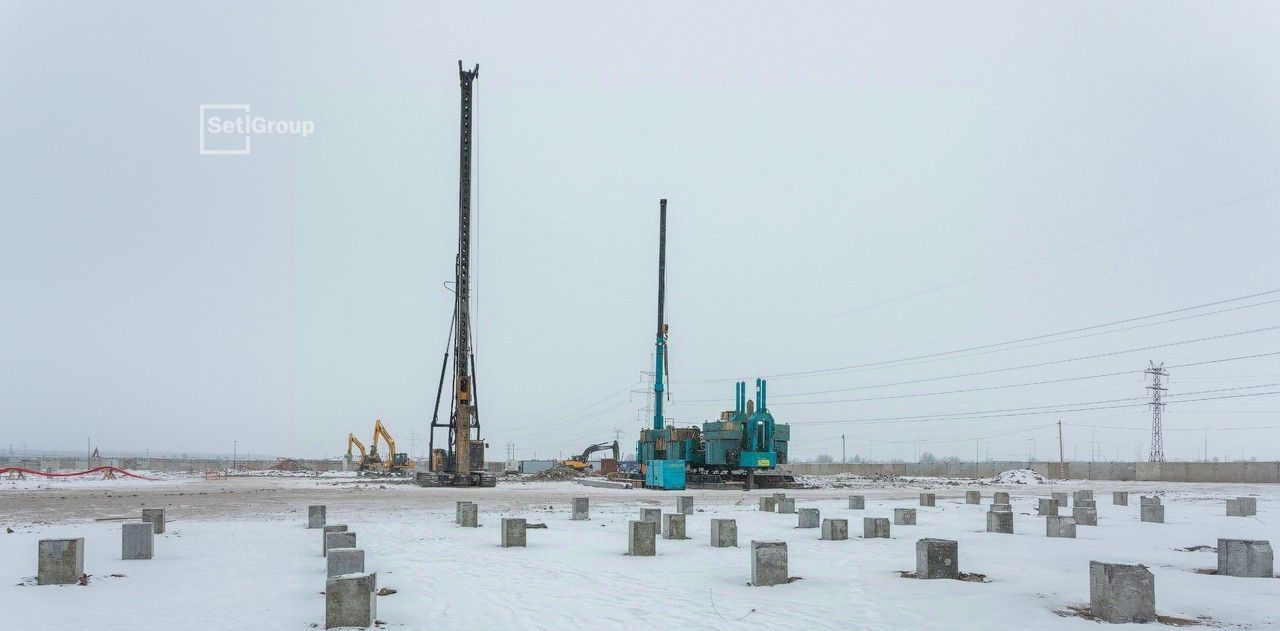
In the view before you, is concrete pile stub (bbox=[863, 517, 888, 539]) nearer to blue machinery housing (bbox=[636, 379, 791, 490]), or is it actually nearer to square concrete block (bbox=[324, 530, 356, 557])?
square concrete block (bbox=[324, 530, 356, 557])

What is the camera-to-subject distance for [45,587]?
11.8 metres

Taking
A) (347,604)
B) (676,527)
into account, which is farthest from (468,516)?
(347,604)

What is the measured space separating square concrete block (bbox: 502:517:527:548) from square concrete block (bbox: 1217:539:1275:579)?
11.1 m

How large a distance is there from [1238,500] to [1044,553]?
47.6ft

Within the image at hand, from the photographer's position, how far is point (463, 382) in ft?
154

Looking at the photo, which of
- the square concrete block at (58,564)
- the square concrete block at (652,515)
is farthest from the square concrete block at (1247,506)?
the square concrete block at (58,564)

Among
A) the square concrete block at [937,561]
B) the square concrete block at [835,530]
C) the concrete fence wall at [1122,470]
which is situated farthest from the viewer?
the concrete fence wall at [1122,470]

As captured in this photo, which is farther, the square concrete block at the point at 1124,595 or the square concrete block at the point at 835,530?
the square concrete block at the point at 835,530

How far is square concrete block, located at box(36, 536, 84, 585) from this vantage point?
39.3 ft

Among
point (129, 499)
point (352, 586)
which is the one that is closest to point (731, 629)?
point (352, 586)

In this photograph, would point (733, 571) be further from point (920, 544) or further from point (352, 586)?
point (352, 586)

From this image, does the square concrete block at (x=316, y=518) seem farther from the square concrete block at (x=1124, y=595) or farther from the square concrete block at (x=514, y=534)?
the square concrete block at (x=1124, y=595)

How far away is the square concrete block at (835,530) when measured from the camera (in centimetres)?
1791

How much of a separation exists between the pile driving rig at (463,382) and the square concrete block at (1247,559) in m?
37.3
